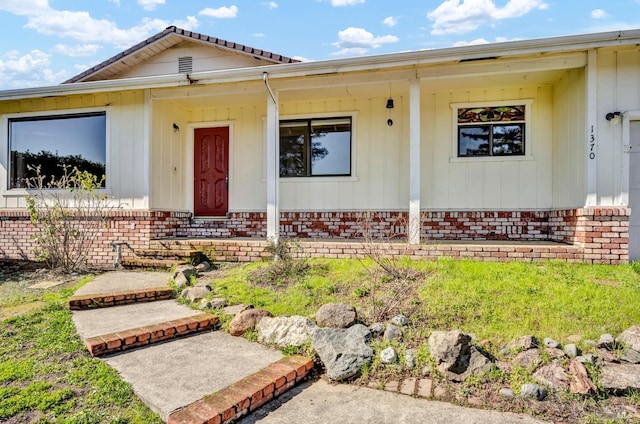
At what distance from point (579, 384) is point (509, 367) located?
449 mm

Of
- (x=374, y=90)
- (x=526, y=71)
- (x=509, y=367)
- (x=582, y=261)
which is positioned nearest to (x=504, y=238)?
(x=582, y=261)

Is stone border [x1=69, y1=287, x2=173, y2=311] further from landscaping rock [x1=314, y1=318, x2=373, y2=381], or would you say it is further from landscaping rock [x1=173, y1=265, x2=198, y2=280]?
landscaping rock [x1=314, y1=318, x2=373, y2=381]

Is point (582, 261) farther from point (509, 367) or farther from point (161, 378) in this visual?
point (161, 378)

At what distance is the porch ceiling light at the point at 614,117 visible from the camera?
5441 mm

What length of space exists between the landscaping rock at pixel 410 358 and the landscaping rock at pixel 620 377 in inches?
50.8

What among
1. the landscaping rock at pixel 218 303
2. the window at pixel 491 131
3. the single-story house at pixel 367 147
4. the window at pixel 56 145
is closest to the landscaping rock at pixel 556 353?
the single-story house at pixel 367 147

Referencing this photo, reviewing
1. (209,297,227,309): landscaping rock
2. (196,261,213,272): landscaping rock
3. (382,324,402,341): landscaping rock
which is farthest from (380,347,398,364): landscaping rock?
(196,261,213,272): landscaping rock

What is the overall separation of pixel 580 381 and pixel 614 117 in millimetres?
4487

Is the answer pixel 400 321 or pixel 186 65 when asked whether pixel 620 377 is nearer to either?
pixel 400 321

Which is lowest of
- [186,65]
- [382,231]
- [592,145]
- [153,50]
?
[382,231]

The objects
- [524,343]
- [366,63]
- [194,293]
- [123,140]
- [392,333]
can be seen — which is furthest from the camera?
[123,140]

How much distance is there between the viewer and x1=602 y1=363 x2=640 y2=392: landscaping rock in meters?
2.62

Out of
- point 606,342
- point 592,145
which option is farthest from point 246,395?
point 592,145

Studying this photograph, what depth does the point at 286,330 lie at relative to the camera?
11.8 ft
